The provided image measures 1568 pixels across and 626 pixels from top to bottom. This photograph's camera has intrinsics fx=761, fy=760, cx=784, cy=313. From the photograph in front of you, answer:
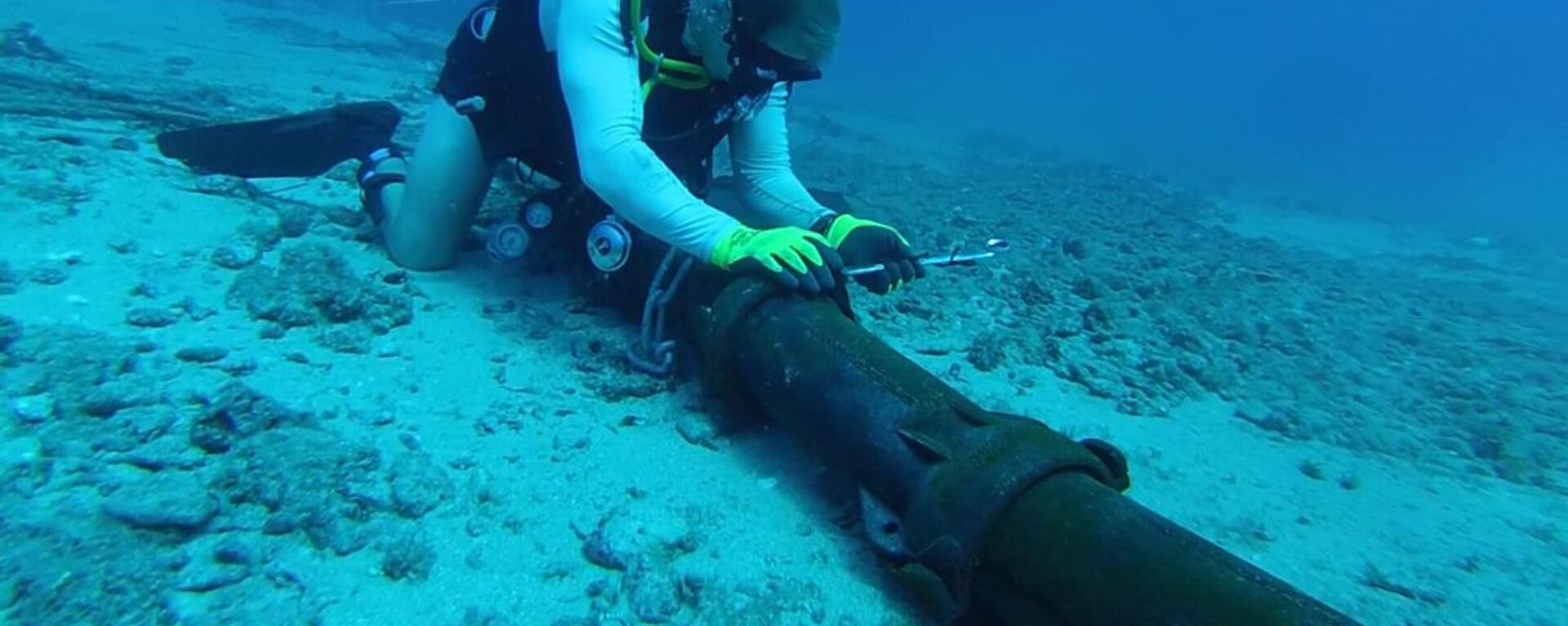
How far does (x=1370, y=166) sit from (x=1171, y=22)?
88.7 metres

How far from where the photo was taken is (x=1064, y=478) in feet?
5.90

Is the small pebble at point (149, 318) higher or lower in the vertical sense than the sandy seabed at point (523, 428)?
lower

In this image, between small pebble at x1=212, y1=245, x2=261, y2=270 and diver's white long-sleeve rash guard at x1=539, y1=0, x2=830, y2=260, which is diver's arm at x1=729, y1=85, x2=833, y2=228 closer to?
diver's white long-sleeve rash guard at x1=539, y1=0, x2=830, y2=260

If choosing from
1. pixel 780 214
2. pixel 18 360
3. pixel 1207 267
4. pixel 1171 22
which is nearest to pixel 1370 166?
pixel 1207 267

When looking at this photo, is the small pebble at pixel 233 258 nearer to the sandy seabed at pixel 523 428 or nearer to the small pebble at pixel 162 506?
the sandy seabed at pixel 523 428

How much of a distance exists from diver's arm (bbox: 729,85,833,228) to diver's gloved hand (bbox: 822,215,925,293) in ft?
1.55

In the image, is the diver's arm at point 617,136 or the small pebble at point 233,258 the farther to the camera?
the small pebble at point 233,258

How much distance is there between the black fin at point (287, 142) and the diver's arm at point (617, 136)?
91.4 inches

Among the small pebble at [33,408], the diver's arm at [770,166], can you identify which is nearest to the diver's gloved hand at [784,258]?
the diver's arm at [770,166]

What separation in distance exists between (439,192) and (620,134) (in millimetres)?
1372

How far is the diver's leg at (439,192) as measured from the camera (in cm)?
356

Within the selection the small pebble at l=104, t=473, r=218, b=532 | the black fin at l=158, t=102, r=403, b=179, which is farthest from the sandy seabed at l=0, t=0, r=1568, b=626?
the black fin at l=158, t=102, r=403, b=179

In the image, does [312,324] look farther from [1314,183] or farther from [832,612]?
[1314,183]

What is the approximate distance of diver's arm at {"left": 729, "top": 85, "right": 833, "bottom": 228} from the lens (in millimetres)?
3732
